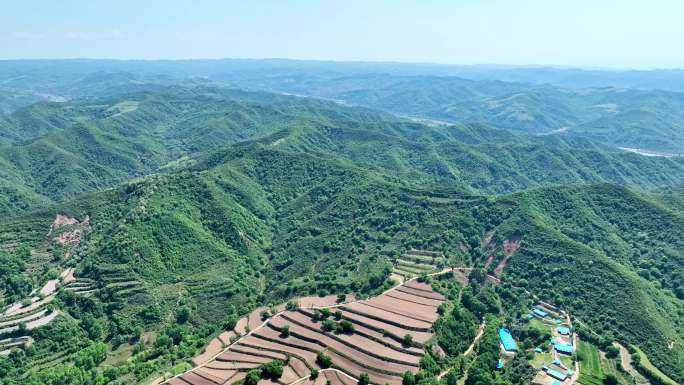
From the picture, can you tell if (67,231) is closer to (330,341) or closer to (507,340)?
(330,341)

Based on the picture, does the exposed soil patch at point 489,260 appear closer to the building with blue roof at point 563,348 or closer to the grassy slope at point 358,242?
the grassy slope at point 358,242

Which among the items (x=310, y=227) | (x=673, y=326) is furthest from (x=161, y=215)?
(x=673, y=326)

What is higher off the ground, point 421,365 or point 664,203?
point 664,203

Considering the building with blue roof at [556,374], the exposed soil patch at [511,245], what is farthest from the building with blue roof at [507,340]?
the exposed soil patch at [511,245]

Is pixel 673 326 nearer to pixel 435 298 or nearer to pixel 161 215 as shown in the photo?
pixel 435 298

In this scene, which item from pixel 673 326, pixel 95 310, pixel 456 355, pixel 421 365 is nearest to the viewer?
pixel 421 365
